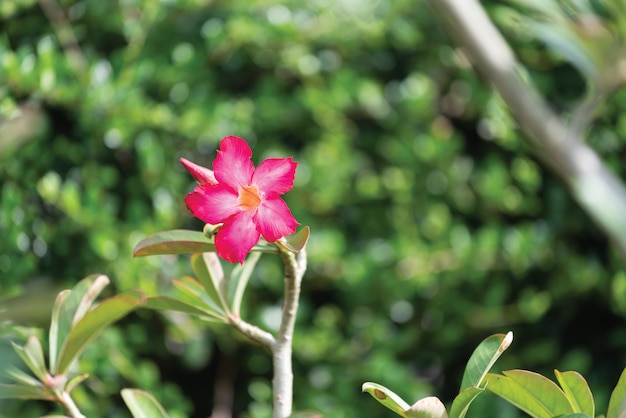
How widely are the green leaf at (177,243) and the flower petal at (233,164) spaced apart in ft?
0.17

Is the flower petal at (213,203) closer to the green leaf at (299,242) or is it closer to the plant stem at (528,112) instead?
the green leaf at (299,242)

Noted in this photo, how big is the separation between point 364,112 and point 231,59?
28cm

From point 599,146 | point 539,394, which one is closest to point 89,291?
point 539,394

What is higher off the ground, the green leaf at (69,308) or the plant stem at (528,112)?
the plant stem at (528,112)

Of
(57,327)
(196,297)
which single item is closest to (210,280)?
(196,297)

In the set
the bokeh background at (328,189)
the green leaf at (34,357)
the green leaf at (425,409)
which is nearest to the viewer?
the green leaf at (425,409)

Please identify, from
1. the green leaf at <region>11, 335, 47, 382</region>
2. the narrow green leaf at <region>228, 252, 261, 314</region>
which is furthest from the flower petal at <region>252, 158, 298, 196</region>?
the green leaf at <region>11, 335, 47, 382</region>

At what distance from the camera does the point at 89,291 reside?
636 mm

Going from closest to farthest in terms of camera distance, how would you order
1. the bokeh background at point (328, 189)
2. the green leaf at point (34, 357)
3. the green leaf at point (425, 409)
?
the green leaf at point (425, 409)
the green leaf at point (34, 357)
the bokeh background at point (328, 189)

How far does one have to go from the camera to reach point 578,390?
0.56m

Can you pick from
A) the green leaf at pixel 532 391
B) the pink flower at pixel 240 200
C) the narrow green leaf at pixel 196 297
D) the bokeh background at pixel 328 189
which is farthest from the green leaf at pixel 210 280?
the bokeh background at pixel 328 189

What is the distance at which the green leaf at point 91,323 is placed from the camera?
606mm

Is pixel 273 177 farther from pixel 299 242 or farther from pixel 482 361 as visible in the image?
pixel 482 361

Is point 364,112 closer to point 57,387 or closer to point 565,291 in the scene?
point 565,291
